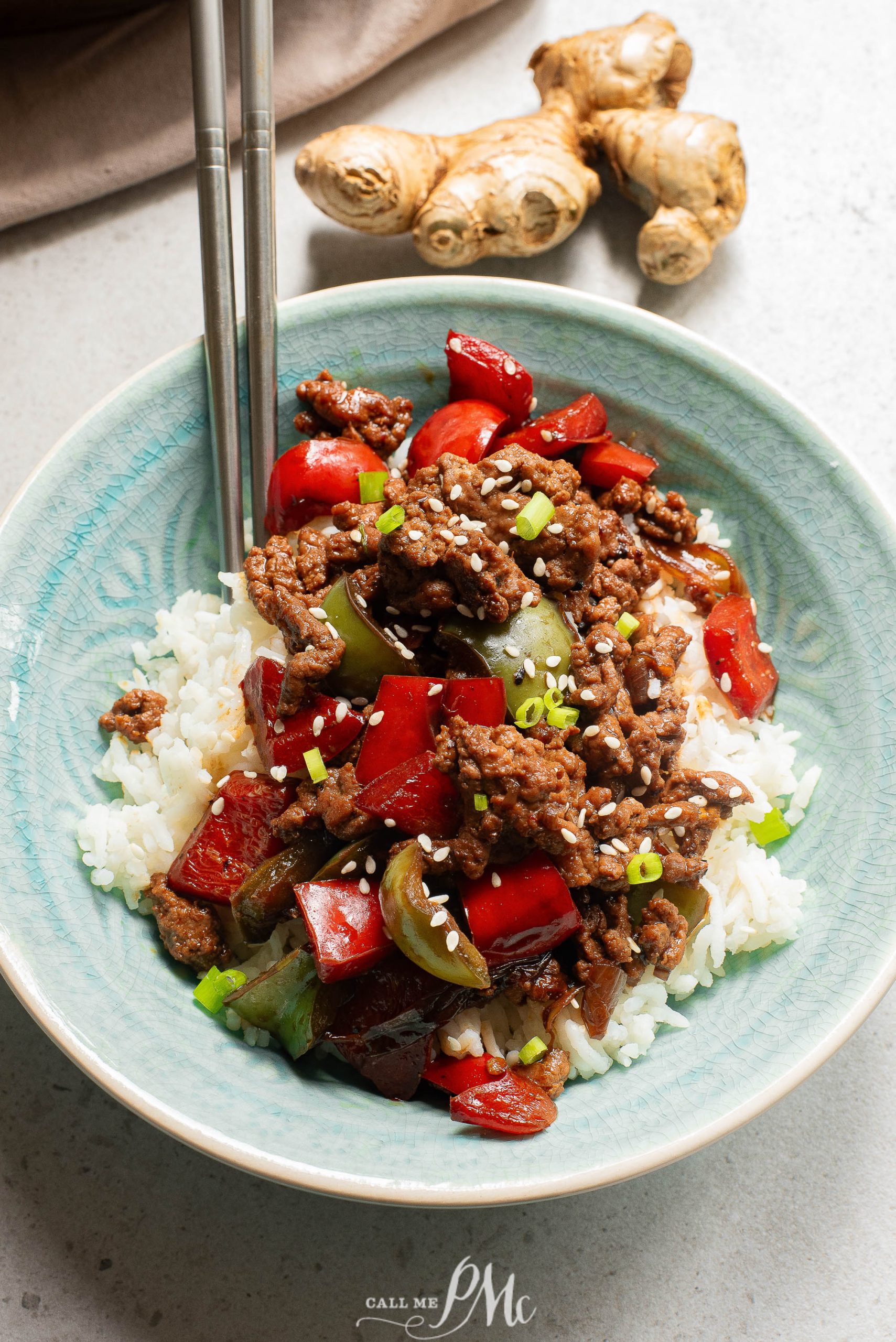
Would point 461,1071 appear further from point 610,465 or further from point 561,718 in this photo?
point 610,465

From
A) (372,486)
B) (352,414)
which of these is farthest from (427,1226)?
(352,414)

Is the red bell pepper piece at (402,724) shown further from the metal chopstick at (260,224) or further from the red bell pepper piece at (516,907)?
the metal chopstick at (260,224)

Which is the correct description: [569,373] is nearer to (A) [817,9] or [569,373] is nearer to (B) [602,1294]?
(A) [817,9]

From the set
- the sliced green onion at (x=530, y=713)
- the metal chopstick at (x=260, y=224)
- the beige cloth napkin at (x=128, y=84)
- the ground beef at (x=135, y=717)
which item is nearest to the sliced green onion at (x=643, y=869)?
the sliced green onion at (x=530, y=713)

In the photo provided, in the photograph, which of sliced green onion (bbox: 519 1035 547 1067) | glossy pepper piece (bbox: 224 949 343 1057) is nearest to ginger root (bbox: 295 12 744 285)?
glossy pepper piece (bbox: 224 949 343 1057)

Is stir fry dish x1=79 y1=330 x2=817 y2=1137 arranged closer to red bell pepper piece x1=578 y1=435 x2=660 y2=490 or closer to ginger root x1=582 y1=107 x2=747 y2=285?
red bell pepper piece x1=578 y1=435 x2=660 y2=490
